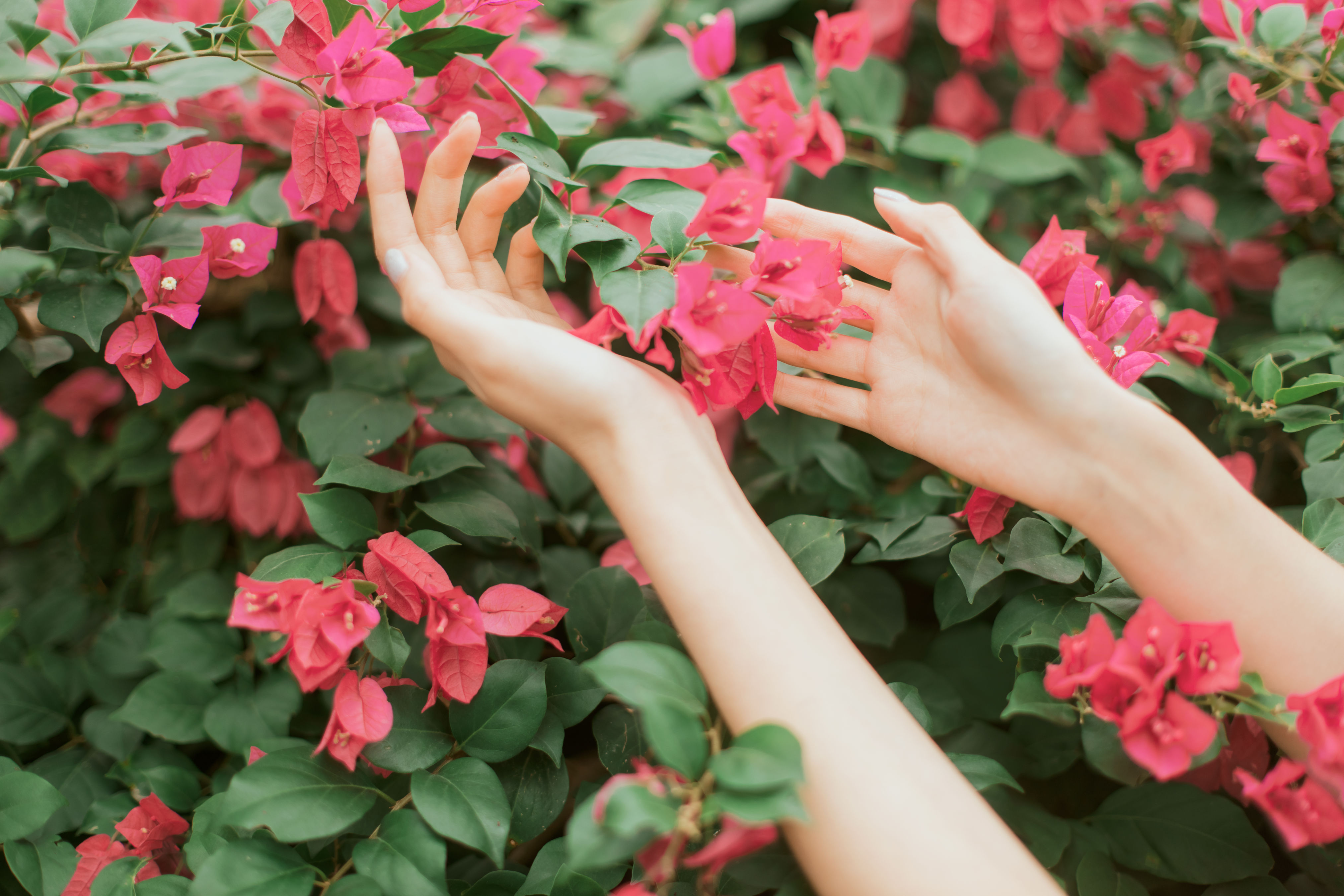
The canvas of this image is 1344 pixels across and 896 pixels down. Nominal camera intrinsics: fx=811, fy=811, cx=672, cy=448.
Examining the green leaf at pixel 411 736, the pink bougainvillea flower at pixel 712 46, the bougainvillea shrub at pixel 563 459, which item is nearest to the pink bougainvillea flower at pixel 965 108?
the bougainvillea shrub at pixel 563 459

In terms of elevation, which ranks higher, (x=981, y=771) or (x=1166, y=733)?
(x=1166, y=733)

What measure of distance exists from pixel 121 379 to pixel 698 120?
829 mm

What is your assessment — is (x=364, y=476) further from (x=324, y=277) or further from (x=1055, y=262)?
(x=1055, y=262)

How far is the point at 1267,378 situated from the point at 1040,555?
31cm

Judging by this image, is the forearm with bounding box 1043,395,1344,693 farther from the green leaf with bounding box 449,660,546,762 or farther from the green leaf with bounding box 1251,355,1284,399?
the green leaf with bounding box 449,660,546,762

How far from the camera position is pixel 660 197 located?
77 centimetres

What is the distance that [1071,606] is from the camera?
716 mm

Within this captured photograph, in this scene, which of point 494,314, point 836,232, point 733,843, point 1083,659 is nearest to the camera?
point 733,843

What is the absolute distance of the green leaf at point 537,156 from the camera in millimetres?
721

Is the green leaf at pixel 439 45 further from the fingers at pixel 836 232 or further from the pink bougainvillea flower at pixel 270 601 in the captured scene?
the pink bougainvillea flower at pixel 270 601

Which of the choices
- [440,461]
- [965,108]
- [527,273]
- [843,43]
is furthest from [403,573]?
[965,108]

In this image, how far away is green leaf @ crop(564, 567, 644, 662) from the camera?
2.56 feet

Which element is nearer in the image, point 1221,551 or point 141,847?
point 1221,551

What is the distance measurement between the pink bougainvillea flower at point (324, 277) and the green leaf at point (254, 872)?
0.54 metres
